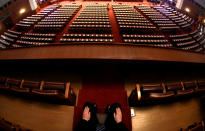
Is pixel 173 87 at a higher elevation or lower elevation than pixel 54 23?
lower

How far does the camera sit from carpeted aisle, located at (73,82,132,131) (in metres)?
1.64

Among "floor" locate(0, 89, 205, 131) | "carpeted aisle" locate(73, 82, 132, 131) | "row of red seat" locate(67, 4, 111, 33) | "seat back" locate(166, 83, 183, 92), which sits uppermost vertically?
"row of red seat" locate(67, 4, 111, 33)

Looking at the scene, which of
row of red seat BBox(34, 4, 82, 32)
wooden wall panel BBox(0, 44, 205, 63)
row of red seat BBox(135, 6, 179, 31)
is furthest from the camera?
row of red seat BBox(135, 6, 179, 31)

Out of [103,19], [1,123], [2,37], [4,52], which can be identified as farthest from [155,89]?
[2,37]

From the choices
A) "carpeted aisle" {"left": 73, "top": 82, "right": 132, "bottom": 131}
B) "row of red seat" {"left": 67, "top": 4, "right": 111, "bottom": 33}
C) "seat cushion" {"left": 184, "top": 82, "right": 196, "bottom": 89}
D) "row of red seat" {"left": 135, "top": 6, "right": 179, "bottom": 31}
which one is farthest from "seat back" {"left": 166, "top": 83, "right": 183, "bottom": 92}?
"row of red seat" {"left": 135, "top": 6, "right": 179, "bottom": 31}

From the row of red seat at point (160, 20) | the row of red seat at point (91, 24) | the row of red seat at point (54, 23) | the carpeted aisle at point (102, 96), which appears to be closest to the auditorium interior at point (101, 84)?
the carpeted aisle at point (102, 96)

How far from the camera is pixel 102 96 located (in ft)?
5.92

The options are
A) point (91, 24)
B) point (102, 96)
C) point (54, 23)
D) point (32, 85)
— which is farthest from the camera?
point (54, 23)

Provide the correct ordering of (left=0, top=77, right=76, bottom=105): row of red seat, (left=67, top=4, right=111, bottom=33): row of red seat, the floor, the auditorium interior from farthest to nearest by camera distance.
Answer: (left=67, top=4, right=111, bottom=33): row of red seat
the floor
the auditorium interior
(left=0, top=77, right=76, bottom=105): row of red seat

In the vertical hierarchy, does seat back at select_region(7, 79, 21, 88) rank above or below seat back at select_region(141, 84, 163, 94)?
above

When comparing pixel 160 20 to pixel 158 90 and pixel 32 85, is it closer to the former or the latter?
pixel 158 90

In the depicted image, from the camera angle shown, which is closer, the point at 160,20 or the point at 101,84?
the point at 101,84

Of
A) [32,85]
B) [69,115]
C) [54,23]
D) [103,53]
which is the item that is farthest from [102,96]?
[54,23]

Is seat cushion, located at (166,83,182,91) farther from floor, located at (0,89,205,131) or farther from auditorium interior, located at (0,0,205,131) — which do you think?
floor, located at (0,89,205,131)
